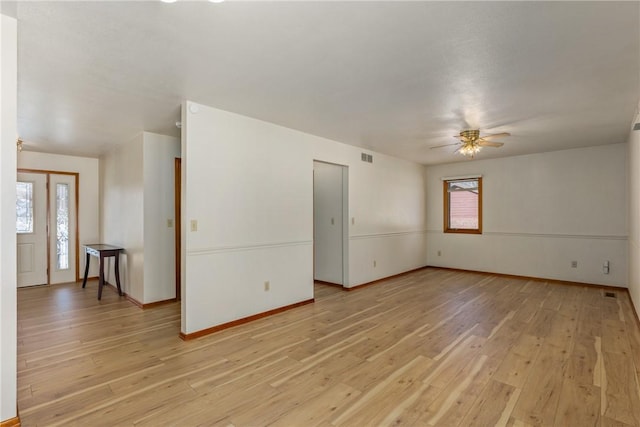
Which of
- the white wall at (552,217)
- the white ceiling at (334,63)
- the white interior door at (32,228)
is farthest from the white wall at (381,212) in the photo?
the white interior door at (32,228)

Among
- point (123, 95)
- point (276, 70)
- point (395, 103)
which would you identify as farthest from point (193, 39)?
point (395, 103)

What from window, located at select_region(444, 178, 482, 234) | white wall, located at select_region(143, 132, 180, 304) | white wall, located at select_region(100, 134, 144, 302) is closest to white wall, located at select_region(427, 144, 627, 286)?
window, located at select_region(444, 178, 482, 234)

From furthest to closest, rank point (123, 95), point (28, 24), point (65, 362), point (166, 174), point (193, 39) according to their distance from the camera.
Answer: point (166, 174)
point (123, 95)
point (65, 362)
point (193, 39)
point (28, 24)

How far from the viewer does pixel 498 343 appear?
3.16 metres

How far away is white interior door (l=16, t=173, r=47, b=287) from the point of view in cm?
558

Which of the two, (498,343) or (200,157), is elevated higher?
(200,157)

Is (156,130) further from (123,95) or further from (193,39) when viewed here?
(193,39)

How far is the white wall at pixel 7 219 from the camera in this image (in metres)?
1.88

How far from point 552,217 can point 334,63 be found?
5624 mm

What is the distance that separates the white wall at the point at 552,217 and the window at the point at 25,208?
8231 millimetres

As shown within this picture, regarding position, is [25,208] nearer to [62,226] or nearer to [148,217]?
[62,226]

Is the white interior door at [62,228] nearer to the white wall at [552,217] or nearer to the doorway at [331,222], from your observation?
the doorway at [331,222]

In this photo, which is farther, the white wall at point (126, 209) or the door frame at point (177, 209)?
the door frame at point (177, 209)

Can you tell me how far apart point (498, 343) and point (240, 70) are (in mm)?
3489
